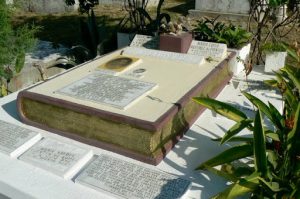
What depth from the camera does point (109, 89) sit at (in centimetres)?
424

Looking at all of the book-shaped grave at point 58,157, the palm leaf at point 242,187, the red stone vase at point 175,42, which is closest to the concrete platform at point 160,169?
the book-shaped grave at point 58,157

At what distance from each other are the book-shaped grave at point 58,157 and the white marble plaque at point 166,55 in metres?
2.17

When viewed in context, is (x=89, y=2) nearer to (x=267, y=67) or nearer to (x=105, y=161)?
(x=267, y=67)

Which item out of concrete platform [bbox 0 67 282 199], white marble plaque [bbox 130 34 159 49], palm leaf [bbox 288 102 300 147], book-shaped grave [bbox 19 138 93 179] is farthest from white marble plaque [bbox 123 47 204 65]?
palm leaf [bbox 288 102 300 147]

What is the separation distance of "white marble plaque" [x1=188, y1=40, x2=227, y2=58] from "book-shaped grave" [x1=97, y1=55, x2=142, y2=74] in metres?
0.96

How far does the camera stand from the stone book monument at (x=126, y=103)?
144 inches

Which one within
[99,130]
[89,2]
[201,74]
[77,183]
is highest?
[89,2]

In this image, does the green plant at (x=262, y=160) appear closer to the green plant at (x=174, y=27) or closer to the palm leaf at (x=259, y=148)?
the palm leaf at (x=259, y=148)

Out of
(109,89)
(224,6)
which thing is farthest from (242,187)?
(224,6)

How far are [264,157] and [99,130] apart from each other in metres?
1.77

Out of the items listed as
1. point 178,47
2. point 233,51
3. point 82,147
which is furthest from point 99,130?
point 233,51

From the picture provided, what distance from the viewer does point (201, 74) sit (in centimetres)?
482

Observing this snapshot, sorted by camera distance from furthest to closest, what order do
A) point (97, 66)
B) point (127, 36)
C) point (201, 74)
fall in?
point (127, 36)
point (97, 66)
point (201, 74)

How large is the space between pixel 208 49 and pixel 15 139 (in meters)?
3.11
